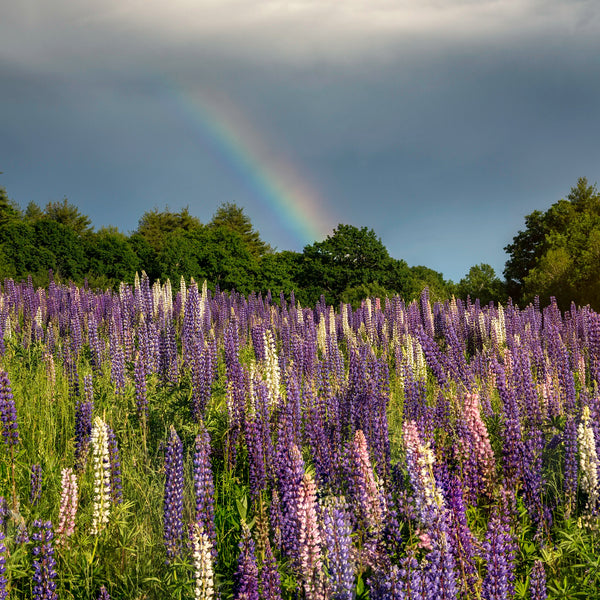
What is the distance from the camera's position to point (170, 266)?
27891 mm

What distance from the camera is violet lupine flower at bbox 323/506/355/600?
2.98 m

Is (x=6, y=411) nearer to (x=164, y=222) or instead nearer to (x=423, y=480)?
(x=423, y=480)

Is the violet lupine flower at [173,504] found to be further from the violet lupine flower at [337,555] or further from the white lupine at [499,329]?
the white lupine at [499,329]

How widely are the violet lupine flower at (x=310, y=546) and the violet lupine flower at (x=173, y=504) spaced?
3.47ft

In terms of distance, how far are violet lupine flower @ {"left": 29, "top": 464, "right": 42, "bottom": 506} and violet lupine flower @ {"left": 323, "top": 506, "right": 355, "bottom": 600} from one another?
9.74 feet

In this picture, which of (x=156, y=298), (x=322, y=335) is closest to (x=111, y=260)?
(x=156, y=298)

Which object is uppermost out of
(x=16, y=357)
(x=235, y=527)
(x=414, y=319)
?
(x=414, y=319)

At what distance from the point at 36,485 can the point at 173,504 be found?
1844 millimetres

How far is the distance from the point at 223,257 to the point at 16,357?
1963cm

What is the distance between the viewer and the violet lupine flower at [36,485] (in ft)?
16.0

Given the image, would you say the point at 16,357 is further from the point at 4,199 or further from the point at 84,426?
the point at 4,199

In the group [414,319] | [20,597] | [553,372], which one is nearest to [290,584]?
[20,597]

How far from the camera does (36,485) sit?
16.5 feet

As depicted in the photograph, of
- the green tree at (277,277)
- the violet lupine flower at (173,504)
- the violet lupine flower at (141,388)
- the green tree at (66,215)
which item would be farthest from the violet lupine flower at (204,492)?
the green tree at (66,215)
